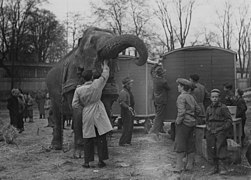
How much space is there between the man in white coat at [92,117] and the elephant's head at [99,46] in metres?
0.56

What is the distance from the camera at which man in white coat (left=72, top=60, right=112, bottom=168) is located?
21.2 feet

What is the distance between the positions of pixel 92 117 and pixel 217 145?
2.07 metres

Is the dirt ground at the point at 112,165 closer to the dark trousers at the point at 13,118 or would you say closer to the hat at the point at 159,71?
the hat at the point at 159,71

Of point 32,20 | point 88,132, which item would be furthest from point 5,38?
point 88,132

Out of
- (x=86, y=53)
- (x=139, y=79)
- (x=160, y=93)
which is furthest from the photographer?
(x=139, y=79)

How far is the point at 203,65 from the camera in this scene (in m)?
9.70

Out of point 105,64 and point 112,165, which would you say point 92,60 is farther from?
point 112,165

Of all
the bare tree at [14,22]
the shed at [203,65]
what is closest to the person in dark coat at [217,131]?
the shed at [203,65]

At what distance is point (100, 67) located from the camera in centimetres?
729

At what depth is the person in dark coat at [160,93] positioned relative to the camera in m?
9.77

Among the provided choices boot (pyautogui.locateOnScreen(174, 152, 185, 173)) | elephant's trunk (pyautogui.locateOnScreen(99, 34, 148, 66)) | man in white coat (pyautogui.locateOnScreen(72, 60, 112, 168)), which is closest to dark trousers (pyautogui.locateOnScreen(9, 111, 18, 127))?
elephant's trunk (pyautogui.locateOnScreen(99, 34, 148, 66))

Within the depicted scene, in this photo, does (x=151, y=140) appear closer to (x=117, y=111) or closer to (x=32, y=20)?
(x=117, y=111)

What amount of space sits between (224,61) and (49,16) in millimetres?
27725

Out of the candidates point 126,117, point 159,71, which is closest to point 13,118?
point 126,117
